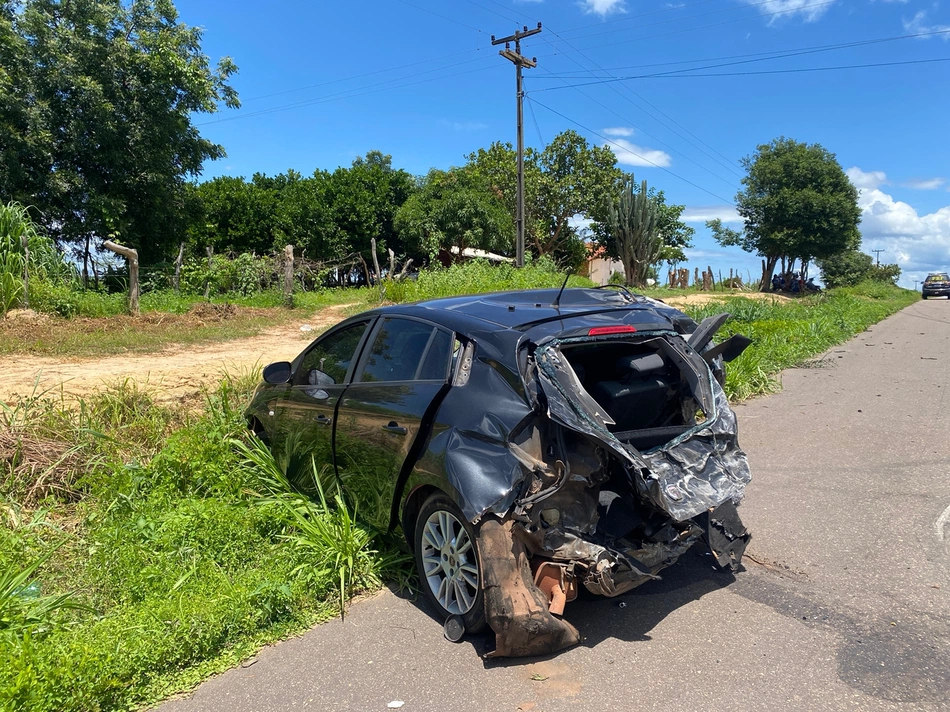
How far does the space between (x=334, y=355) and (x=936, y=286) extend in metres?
52.4

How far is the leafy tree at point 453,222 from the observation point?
106 ft

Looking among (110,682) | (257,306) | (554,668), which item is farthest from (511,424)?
(257,306)

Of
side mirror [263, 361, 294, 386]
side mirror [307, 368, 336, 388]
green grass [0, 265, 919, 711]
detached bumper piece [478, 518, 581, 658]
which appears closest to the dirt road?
green grass [0, 265, 919, 711]

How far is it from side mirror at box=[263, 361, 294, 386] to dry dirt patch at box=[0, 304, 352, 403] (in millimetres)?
2501

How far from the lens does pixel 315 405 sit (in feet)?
16.5

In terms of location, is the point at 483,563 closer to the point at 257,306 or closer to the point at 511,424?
the point at 511,424

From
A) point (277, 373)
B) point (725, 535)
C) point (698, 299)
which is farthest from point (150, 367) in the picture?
point (698, 299)

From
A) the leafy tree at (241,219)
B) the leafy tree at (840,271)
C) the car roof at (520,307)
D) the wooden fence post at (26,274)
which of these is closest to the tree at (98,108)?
the wooden fence post at (26,274)

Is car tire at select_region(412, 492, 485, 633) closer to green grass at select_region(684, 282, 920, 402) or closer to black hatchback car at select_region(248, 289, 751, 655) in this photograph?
black hatchback car at select_region(248, 289, 751, 655)

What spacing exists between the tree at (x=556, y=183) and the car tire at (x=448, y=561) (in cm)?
3515

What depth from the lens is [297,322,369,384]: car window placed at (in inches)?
196

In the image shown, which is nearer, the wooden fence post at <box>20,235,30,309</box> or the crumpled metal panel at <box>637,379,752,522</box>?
the crumpled metal panel at <box>637,379,752,522</box>

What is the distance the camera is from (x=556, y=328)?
3.91 m

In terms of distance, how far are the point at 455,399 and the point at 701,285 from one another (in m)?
43.4
